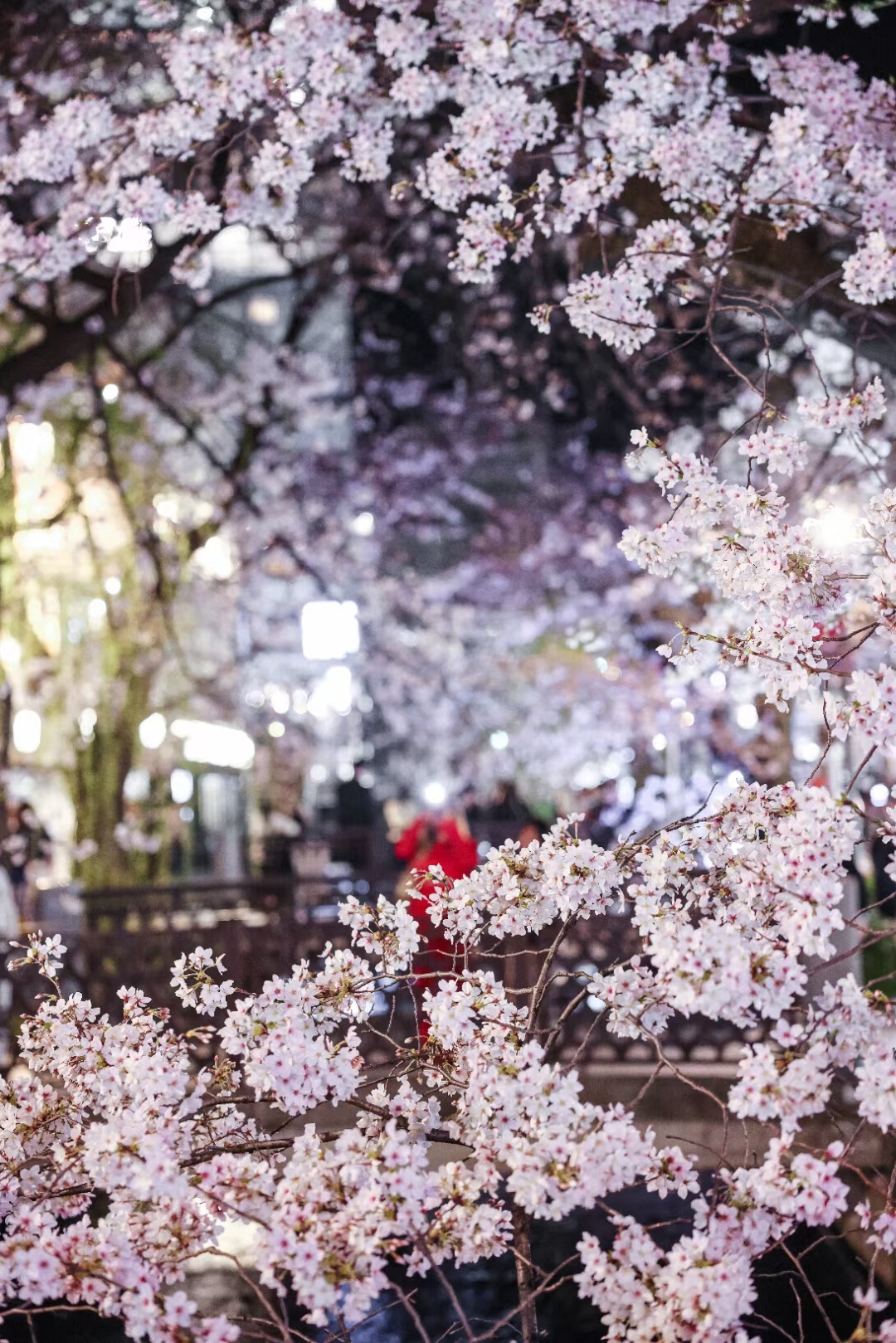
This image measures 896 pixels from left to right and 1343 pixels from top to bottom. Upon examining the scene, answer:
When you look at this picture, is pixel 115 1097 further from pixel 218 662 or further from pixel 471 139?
pixel 218 662

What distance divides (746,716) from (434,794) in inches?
408

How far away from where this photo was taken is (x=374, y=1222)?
3.11 m

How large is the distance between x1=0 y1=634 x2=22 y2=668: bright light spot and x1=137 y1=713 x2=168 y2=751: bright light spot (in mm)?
1916

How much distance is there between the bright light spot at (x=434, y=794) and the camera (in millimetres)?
28719

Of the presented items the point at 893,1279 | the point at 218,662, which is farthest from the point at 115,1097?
the point at 218,662

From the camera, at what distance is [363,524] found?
2802 centimetres

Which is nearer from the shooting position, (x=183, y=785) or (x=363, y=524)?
(x=363, y=524)

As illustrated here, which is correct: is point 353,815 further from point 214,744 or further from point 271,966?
point 271,966

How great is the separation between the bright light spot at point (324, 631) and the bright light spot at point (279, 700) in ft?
3.15

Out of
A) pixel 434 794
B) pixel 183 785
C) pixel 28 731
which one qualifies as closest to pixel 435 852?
pixel 434 794

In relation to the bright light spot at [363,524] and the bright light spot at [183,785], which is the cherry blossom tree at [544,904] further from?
the bright light spot at [183,785]

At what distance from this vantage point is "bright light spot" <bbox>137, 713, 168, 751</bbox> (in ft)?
63.9

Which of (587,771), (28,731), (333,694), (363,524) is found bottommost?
(587,771)

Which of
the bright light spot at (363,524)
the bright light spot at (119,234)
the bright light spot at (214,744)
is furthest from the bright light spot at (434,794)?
the bright light spot at (119,234)
